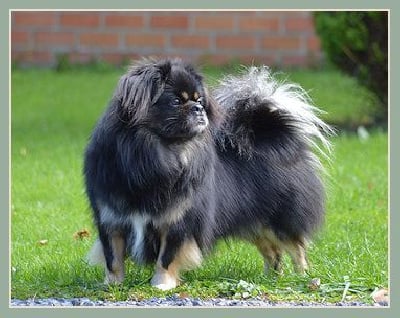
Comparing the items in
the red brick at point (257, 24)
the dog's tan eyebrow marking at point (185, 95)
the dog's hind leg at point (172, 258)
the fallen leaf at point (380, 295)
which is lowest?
the fallen leaf at point (380, 295)

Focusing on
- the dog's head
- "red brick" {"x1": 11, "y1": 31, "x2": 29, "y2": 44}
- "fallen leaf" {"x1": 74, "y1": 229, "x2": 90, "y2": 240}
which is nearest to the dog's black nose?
the dog's head

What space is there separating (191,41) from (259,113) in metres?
8.18

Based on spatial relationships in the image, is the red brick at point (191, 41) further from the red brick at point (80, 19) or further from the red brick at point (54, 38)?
the red brick at point (54, 38)

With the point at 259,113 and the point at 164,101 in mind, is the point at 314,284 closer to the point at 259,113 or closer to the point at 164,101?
the point at 259,113

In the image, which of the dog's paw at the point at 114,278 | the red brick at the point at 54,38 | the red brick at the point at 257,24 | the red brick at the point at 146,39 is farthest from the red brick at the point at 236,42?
the dog's paw at the point at 114,278

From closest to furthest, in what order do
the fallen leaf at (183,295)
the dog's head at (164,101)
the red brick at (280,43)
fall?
the dog's head at (164,101) < the fallen leaf at (183,295) < the red brick at (280,43)

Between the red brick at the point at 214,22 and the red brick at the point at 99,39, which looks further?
the red brick at the point at 99,39

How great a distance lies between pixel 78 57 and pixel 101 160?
924 centimetres

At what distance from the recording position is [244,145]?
239 inches

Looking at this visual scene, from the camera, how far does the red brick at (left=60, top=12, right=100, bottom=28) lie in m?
13.9

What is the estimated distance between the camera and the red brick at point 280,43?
561 inches

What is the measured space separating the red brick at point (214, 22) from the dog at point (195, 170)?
25.4 feet

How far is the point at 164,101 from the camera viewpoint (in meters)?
5.37

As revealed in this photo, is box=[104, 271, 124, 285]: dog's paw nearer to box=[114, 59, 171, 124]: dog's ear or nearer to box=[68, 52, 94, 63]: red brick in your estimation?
box=[114, 59, 171, 124]: dog's ear
